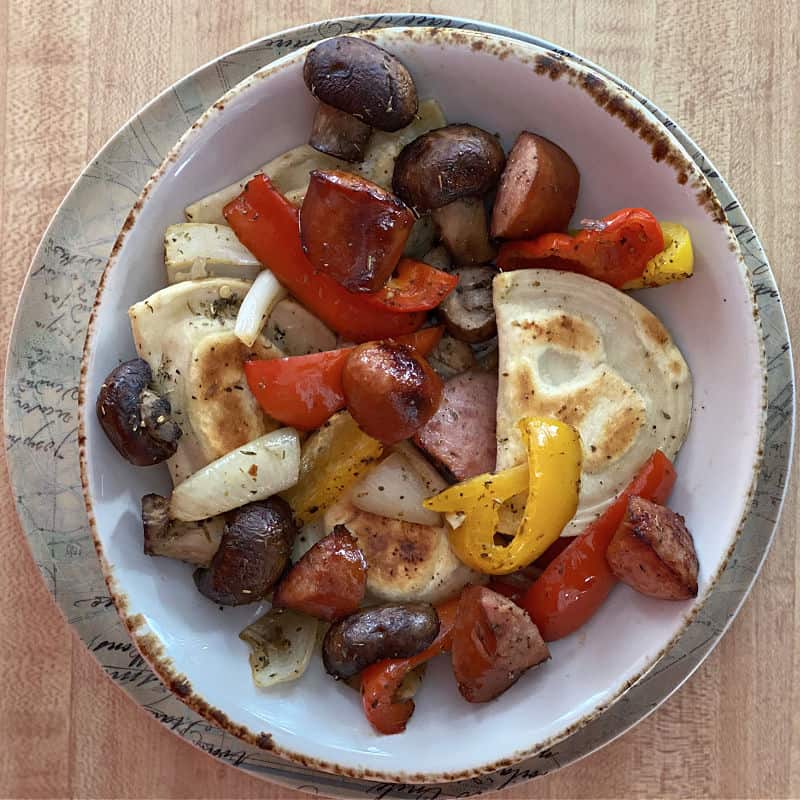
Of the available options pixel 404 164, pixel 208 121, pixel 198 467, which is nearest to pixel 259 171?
pixel 208 121

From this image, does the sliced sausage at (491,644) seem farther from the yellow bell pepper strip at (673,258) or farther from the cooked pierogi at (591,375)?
the yellow bell pepper strip at (673,258)

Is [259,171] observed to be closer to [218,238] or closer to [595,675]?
[218,238]

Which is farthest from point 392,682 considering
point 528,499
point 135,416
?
point 135,416

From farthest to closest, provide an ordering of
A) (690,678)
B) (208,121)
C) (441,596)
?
(690,678), (441,596), (208,121)

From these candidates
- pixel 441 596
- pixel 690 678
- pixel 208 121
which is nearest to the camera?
pixel 208 121

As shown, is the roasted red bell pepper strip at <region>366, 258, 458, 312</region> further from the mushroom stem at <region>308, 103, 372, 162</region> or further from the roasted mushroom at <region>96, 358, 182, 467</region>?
the roasted mushroom at <region>96, 358, 182, 467</region>

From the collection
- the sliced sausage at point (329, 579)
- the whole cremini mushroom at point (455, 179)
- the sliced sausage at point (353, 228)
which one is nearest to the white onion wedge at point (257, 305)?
the sliced sausage at point (353, 228)
